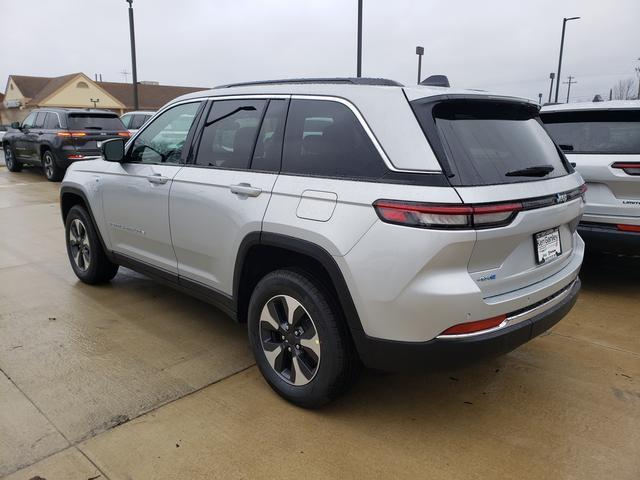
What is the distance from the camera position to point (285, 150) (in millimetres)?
3027

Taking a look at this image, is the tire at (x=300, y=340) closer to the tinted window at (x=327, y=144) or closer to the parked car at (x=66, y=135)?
the tinted window at (x=327, y=144)

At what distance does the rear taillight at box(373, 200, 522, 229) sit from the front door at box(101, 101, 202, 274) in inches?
74.2

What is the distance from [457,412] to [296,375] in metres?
0.94

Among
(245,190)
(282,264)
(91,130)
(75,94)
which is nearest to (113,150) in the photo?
(245,190)

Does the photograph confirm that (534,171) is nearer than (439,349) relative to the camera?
No

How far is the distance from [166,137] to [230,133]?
0.83m

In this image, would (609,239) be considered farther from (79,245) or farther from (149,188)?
(79,245)

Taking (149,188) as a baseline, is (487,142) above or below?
above

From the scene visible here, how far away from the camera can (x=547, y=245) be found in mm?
2758

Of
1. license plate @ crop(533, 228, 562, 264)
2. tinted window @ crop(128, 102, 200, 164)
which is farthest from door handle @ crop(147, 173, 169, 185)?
license plate @ crop(533, 228, 562, 264)

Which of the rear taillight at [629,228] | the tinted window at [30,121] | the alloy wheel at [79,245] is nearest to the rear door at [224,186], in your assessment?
the alloy wheel at [79,245]

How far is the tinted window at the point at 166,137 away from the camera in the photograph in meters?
3.83

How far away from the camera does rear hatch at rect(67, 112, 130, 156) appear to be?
12.2 m

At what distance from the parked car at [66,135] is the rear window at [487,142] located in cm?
1072
